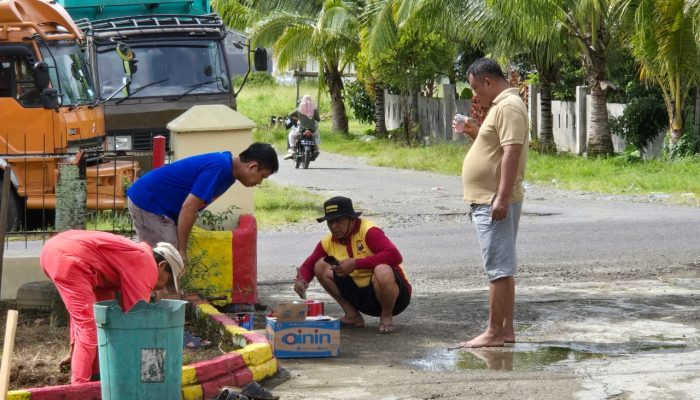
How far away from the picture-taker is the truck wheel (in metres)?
12.7

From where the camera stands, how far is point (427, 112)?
106 feet

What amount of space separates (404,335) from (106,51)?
343 inches

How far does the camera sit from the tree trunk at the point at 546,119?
25641 millimetres

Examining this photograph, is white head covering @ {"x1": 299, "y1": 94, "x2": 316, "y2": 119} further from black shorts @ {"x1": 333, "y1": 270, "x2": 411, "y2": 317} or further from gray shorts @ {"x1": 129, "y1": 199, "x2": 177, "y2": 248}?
gray shorts @ {"x1": 129, "y1": 199, "x2": 177, "y2": 248}

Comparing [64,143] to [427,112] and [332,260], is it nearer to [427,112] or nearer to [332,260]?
[332,260]

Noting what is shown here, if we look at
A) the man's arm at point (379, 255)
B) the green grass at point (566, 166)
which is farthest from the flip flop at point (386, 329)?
the green grass at point (566, 166)

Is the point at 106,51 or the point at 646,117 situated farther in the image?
the point at 646,117

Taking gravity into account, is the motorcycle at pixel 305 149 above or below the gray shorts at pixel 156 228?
above

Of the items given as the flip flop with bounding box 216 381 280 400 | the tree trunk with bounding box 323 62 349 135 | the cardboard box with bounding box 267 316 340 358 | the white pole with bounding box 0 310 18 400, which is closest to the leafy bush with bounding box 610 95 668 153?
the tree trunk with bounding box 323 62 349 135

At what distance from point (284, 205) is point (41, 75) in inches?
200

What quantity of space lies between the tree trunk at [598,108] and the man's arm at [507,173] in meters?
15.7

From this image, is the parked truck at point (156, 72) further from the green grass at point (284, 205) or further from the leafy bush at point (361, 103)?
the leafy bush at point (361, 103)

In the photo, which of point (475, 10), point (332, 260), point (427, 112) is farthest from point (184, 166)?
point (427, 112)

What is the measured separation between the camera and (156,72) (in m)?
16.0
